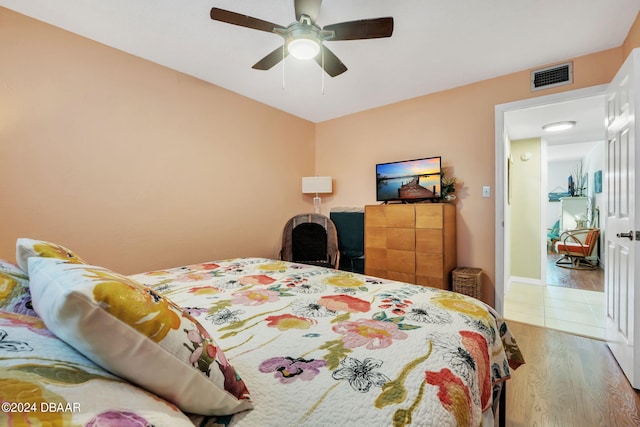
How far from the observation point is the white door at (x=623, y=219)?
1.76 m

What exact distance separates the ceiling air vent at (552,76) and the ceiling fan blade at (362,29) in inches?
76.0

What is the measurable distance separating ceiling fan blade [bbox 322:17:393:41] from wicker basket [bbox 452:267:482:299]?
2300 mm

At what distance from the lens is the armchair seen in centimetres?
503

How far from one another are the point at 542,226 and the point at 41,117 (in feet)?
19.5

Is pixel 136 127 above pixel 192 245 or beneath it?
above

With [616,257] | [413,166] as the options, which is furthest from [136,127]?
[616,257]

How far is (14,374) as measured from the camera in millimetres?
417

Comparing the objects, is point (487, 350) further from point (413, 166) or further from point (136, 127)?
point (136, 127)

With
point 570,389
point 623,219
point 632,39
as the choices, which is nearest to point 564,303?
point 623,219

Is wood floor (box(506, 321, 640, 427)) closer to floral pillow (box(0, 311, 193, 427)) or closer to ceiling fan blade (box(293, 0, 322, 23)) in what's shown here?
floral pillow (box(0, 311, 193, 427))

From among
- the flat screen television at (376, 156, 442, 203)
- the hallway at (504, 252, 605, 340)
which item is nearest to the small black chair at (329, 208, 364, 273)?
the flat screen television at (376, 156, 442, 203)

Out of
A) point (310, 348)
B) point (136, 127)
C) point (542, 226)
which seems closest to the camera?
point (310, 348)

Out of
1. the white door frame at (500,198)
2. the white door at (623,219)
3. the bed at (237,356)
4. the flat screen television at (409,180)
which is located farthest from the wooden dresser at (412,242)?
the bed at (237,356)

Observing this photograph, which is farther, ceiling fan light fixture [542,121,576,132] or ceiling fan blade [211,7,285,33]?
ceiling fan light fixture [542,121,576,132]
